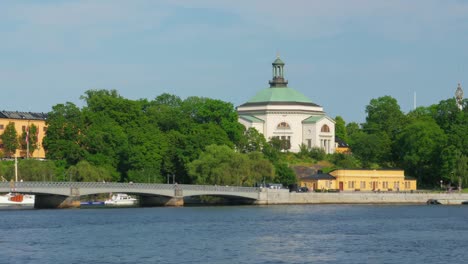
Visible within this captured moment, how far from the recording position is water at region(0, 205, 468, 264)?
59344 millimetres

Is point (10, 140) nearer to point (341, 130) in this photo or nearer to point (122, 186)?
point (122, 186)

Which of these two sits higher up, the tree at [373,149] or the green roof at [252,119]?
the green roof at [252,119]

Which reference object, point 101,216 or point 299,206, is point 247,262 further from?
point 299,206

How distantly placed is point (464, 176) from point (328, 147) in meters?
35.6

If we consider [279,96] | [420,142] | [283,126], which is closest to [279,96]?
[279,96]

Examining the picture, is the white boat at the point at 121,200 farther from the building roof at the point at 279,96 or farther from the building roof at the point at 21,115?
the building roof at the point at 279,96

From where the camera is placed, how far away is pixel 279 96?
163 metres

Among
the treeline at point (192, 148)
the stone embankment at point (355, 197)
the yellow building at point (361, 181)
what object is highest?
the treeline at point (192, 148)

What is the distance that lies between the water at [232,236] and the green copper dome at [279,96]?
208 feet

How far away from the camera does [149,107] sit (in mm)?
138625

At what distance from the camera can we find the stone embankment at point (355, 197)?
111 metres

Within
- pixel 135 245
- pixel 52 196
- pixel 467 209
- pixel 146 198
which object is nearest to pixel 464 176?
pixel 467 209

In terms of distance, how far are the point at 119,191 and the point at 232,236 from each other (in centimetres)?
3110

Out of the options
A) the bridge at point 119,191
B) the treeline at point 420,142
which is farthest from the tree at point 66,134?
the treeline at point 420,142
